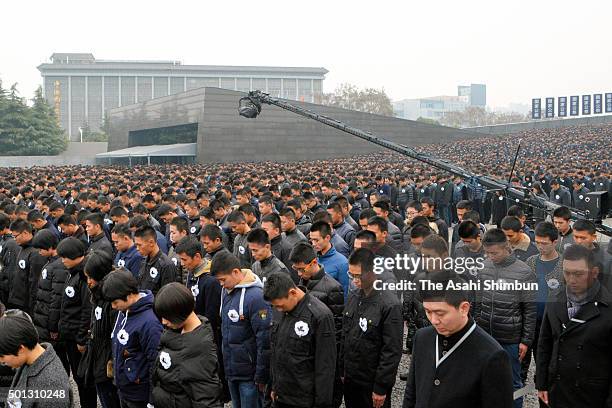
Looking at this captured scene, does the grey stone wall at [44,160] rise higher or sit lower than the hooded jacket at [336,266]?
higher

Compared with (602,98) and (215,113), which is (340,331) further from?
(602,98)

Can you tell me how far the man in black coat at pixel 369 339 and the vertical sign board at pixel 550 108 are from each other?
6225cm

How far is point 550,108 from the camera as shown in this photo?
61.0 metres

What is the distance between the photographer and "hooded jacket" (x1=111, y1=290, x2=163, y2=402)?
4129 mm

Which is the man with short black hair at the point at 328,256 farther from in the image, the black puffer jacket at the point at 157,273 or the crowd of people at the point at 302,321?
the black puffer jacket at the point at 157,273

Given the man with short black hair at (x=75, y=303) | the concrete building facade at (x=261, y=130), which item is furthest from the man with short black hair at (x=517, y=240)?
the concrete building facade at (x=261, y=130)

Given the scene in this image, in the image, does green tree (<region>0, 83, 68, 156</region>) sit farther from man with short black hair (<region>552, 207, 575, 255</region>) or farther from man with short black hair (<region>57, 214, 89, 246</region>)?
man with short black hair (<region>552, 207, 575, 255</region>)

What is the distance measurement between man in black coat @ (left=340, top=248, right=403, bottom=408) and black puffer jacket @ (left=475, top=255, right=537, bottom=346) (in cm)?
112

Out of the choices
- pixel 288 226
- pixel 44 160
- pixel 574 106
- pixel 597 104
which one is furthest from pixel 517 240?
pixel 574 106

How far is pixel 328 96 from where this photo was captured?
77.8m

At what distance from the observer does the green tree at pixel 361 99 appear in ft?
248

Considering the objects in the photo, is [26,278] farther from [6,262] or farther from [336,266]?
[336,266]

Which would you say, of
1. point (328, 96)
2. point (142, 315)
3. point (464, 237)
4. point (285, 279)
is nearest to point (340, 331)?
point (285, 279)

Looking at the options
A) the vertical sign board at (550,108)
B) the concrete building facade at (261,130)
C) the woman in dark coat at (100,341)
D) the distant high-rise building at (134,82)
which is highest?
the distant high-rise building at (134,82)
